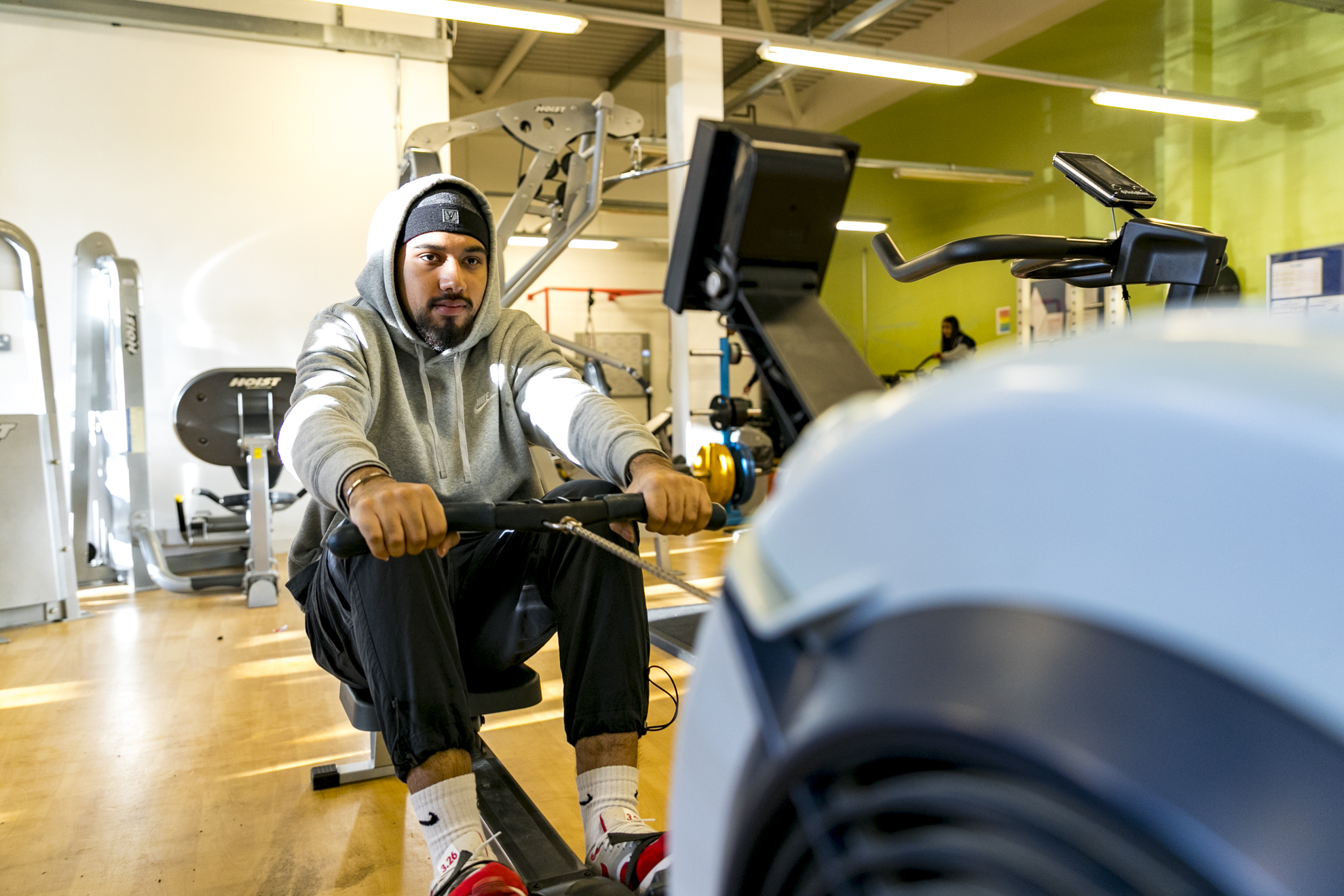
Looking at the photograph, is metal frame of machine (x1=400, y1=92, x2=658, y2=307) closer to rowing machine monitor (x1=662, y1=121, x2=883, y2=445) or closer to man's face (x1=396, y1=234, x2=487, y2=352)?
man's face (x1=396, y1=234, x2=487, y2=352)

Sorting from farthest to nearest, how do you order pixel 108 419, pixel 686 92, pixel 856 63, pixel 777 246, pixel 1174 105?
pixel 1174 105 < pixel 686 92 < pixel 856 63 < pixel 108 419 < pixel 777 246

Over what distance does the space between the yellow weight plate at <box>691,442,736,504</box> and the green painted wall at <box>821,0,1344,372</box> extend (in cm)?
451

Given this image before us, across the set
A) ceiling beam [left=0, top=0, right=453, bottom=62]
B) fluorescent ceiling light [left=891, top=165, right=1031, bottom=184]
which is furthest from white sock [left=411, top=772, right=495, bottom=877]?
fluorescent ceiling light [left=891, top=165, right=1031, bottom=184]

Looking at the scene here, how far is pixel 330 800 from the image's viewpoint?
1720 mm

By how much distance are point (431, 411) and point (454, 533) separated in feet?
1.76

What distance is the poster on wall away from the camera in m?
6.19

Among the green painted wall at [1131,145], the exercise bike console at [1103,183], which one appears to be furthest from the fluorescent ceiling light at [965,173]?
the exercise bike console at [1103,183]

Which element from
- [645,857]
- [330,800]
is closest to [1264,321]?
[645,857]

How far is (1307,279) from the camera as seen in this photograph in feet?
21.0

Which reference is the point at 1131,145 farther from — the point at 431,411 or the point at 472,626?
the point at 472,626

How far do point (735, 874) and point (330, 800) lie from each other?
1570 mm

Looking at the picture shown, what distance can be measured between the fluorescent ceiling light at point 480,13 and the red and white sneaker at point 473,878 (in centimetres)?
417

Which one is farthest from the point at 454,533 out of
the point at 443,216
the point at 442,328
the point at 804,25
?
the point at 804,25

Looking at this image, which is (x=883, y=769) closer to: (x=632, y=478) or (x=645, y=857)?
(x=645, y=857)
